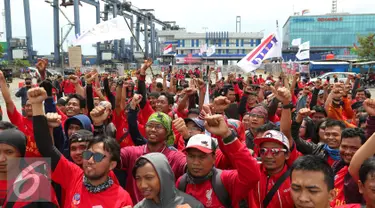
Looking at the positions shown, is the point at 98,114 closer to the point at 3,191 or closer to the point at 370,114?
the point at 3,191

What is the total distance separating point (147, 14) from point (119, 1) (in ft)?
48.5

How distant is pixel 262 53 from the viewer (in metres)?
8.52

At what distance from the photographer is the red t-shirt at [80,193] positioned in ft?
7.80

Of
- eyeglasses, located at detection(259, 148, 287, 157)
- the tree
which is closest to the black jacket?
eyeglasses, located at detection(259, 148, 287, 157)

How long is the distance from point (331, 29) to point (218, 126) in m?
85.8

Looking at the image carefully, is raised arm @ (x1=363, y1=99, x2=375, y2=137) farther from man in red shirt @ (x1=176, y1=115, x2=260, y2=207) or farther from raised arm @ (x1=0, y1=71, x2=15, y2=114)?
raised arm @ (x1=0, y1=71, x2=15, y2=114)

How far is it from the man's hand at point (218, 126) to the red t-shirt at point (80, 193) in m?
0.78

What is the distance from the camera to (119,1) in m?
54.4

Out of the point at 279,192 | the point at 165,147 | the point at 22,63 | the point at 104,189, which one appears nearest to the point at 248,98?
the point at 165,147

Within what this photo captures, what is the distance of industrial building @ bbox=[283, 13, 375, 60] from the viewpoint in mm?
78250

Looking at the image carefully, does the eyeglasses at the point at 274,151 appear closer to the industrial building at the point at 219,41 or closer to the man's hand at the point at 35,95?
the man's hand at the point at 35,95

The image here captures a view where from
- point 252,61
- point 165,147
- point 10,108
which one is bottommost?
point 165,147

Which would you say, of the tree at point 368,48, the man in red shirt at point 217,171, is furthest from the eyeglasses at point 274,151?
the tree at point 368,48

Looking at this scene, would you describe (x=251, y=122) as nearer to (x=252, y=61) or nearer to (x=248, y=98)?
(x=248, y=98)
